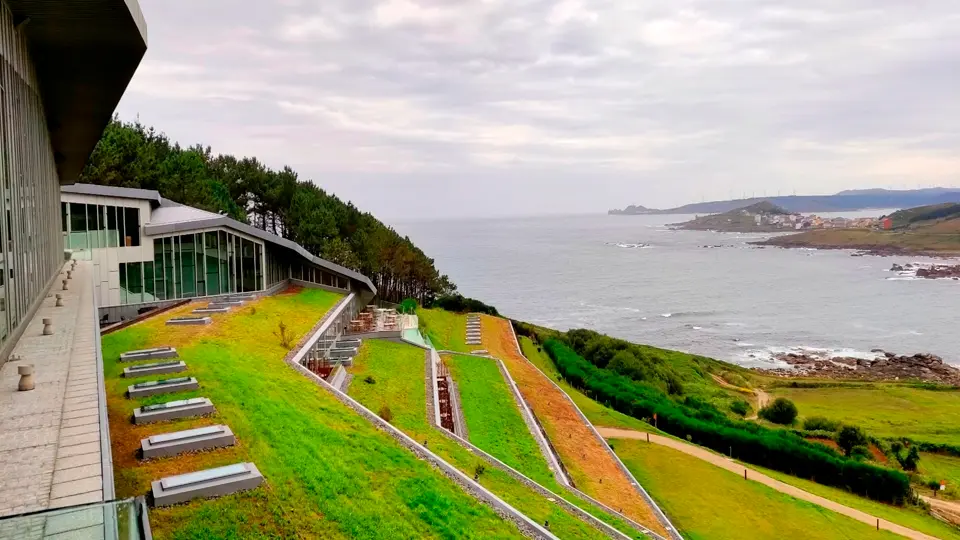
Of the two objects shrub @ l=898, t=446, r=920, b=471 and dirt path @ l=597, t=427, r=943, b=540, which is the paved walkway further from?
shrub @ l=898, t=446, r=920, b=471

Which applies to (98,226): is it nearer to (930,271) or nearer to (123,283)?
(123,283)

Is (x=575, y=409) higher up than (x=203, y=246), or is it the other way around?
(x=203, y=246)

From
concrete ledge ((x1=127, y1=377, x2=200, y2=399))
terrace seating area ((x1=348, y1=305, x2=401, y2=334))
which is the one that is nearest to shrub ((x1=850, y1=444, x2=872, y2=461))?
terrace seating area ((x1=348, y1=305, x2=401, y2=334))

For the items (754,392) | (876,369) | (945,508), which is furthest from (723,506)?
(876,369)

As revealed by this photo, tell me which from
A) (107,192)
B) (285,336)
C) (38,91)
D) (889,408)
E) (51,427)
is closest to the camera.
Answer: (51,427)

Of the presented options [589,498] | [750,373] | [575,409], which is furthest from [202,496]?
[750,373]

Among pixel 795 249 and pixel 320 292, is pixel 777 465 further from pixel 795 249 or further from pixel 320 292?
pixel 795 249

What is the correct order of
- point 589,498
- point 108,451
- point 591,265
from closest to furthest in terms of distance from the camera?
point 108,451
point 589,498
point 591,265
